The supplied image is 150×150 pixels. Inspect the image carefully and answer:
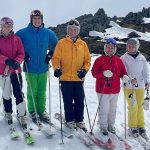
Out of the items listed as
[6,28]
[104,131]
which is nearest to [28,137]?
[104,131]

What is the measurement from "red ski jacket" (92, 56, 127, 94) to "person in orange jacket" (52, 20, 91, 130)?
10.6 inches

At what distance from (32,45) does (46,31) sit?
0.53 m

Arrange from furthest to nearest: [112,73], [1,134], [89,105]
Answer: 1. [89,105]
2. [112,73]
3. [1,134]

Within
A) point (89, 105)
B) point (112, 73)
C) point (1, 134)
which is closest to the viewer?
point (1, 134)

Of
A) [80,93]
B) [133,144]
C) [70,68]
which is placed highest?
[70,68]

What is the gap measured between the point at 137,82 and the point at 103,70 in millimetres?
970

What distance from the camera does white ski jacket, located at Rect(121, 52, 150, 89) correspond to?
31.1 ft

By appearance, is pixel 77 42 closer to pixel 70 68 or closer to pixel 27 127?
pixel 70 68

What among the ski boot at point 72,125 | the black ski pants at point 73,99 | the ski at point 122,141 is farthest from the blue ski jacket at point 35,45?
the ski at point 122,141

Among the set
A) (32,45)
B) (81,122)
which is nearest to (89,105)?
(81,122)

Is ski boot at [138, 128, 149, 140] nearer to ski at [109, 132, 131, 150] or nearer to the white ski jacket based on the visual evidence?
ski at [109, 132, 131, 150]

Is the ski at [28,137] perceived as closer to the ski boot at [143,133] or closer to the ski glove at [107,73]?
the ski glove at [107,73]

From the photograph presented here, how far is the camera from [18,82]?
28.8 ft

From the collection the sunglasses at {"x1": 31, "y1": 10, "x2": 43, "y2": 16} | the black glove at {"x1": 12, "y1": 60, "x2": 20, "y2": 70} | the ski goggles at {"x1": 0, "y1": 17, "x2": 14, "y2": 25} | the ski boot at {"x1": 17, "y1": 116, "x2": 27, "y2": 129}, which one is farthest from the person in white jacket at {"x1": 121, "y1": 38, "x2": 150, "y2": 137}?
the ski goggles at {"x1": 0, "y1": 17, "x2": 14, "y2": 25}
